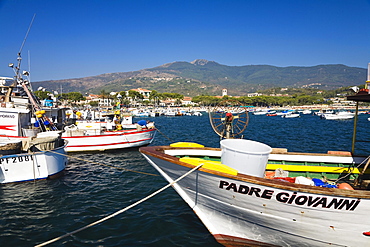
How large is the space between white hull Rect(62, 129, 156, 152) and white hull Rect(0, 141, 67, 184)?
672 cm

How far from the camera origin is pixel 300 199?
4961 millimetres

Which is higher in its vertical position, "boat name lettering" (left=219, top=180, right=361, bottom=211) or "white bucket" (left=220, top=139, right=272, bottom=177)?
"white bucket" (left=220, top=139, right=272, bottom=177)

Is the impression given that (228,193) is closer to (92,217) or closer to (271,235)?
(271,235)

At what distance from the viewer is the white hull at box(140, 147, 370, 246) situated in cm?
489

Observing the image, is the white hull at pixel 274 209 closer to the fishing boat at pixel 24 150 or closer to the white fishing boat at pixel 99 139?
the fishing boat at pixel 24 150

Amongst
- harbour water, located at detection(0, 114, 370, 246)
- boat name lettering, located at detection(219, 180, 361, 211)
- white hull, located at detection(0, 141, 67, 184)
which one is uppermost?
boat name lettering, located at detection(219, 180, 361, 211)

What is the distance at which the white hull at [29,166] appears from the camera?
1081 cm

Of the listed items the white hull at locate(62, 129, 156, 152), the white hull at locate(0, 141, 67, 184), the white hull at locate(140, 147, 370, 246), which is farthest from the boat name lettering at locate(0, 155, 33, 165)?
the white hull at locate(140, 147, 370, 246)

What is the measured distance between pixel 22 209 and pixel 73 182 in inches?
124

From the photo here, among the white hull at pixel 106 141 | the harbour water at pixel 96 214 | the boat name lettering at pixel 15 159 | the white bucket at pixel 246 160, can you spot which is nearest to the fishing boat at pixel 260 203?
the white bucket at pixel 246 160

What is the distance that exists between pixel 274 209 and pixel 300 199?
64 cm

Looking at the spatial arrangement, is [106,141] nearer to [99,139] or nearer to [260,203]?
[99,139]

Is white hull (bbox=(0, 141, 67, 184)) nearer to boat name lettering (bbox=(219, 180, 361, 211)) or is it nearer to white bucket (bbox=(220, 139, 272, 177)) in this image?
white bucket (bbox=(220, 139, 272, 177))

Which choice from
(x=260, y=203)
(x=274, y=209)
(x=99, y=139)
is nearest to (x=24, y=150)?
(x=99, y=139)
